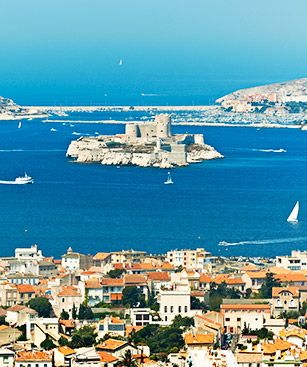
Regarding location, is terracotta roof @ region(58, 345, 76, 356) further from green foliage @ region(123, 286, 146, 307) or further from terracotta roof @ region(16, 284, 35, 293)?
terracotta roof @ region(16, 284, 35, 293)

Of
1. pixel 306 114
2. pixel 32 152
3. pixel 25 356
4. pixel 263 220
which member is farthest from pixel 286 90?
pixel 25 356

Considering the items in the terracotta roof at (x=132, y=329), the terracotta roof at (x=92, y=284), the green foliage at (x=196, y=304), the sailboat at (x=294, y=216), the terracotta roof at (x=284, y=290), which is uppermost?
the sailboat at (x=294, y=216)

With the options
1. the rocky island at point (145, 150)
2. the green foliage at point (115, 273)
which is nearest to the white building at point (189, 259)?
the green foliage at point (115, 273)

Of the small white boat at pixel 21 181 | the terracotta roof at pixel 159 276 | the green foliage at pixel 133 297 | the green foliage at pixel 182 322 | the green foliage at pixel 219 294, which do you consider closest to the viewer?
the green foliage at pixel 182 322

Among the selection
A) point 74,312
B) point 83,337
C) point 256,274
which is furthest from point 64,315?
point 256,274

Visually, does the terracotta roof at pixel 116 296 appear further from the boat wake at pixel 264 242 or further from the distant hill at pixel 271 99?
the distant hill at pixel 271 99

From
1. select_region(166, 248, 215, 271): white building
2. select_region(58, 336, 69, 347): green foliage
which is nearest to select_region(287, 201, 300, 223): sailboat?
select_region(166, 248, 215, 271): white building
